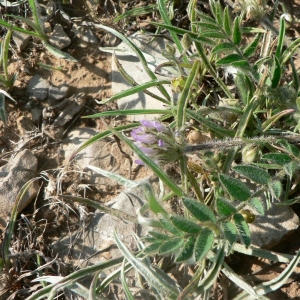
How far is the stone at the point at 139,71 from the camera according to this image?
2996mm

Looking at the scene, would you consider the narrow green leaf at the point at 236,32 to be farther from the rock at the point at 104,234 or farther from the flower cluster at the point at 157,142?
the rock at the point at 104,234

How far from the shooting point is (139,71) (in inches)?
123

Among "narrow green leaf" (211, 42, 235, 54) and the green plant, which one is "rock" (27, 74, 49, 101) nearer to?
the green plant

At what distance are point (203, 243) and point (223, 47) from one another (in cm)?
91

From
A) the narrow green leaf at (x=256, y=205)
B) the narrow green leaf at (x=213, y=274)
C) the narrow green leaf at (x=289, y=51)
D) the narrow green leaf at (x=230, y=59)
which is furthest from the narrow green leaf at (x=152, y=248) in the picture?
the narrow green leaf at (x=289, y=51)

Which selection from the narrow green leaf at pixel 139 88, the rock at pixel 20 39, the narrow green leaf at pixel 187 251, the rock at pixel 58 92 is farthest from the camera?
the rock at pixel 20 39

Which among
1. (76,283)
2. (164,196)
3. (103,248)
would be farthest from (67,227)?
(164,196)

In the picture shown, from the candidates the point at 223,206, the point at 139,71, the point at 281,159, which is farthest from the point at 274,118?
the point at 139,71

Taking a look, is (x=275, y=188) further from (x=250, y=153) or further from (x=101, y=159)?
(x=101, y=159)

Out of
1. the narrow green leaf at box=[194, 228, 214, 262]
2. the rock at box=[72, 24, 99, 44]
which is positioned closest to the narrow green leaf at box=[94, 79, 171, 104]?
the rock at box=[72, 24, 99, 44]

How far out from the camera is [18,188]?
2.84m

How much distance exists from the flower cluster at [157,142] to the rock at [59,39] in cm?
138

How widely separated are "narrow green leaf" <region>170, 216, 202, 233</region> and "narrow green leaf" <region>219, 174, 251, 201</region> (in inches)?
8.9

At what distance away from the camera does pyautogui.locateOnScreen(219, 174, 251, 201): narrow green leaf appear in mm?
1902
